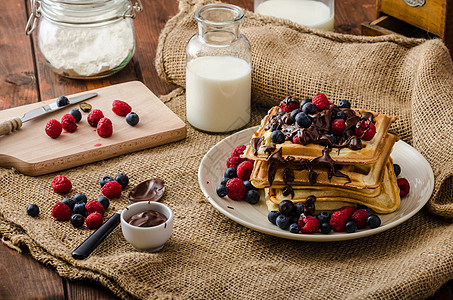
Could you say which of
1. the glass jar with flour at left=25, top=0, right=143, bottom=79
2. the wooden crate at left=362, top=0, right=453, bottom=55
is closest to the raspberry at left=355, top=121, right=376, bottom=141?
the wooden crate at left=362, top=0, right=453, bottom=55

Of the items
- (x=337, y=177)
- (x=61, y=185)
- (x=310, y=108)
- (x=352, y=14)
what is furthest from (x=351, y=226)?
(x=352, y=14)

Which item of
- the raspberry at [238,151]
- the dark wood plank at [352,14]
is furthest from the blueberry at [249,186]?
the dark wood plank at [352,14]

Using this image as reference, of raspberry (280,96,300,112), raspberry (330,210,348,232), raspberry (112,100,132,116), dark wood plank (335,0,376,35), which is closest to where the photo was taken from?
raspberry (330,210,348,232)

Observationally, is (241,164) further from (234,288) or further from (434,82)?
(434,82)

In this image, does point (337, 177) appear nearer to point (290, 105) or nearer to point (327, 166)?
point (327, 166)

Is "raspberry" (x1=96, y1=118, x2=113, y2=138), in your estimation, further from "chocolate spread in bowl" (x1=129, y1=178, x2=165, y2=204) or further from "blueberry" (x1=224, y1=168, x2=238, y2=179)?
"blueberry" (x1=224, y1=168, x2=238, y2=179)
